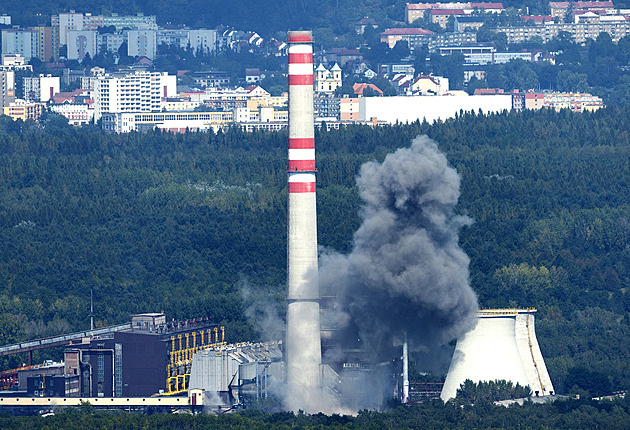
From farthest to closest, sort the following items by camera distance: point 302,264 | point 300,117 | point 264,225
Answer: point 264,225, point 300,117, point 302,264

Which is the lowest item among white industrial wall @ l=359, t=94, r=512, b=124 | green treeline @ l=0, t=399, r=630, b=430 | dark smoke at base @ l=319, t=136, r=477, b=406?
green treeline @ l=0, t=399, r=630, b=430

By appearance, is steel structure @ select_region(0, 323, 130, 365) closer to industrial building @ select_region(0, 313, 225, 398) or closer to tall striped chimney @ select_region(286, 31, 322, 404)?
industrial building @ select_region(0, 313, 225, 398)

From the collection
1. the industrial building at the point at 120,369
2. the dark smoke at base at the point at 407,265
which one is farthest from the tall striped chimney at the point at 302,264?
the industrial building at the point at 120,369

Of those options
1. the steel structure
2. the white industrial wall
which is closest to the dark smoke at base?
the steel structure

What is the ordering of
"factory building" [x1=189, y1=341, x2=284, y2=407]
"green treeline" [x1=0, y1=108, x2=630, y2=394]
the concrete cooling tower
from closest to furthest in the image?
the concrete cooling tower, "factory building" [x1=189, y1=341, x2=284, y2=407], "green treeline" [x1=0, y1=108, x2=630, y2=394]

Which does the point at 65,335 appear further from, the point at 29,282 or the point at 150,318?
the point at 29,282

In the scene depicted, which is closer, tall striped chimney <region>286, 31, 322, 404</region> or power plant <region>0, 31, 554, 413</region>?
power plant <region>0, 31, 554, 413</region>

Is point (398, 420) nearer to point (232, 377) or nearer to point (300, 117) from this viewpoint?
point (232, 377)

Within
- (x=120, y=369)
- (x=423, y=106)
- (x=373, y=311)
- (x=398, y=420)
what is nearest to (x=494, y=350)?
(x=373, y=311)
